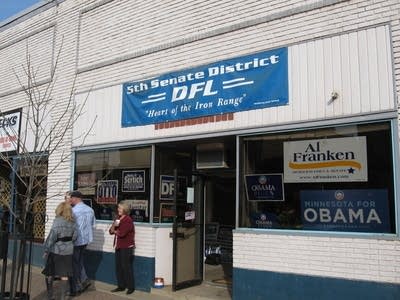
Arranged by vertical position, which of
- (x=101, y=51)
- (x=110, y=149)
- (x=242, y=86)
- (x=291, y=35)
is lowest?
(x=110, y=149)

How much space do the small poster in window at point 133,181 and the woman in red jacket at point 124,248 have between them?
581 mm

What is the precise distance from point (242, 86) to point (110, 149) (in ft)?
11.9

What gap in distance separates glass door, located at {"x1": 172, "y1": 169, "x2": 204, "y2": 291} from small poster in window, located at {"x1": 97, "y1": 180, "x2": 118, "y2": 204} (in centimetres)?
159

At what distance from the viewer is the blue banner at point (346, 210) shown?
6.55 metres

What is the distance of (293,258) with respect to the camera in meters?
7.14

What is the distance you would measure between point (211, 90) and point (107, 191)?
3.39 meters

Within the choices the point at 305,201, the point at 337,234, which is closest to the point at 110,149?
the point at 305,201

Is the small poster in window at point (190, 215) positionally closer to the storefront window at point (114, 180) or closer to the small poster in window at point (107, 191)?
the storefront window at point (114, 180)

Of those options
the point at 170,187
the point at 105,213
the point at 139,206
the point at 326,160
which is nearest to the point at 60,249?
the point at 139,206

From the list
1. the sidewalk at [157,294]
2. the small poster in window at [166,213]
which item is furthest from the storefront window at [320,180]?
the small poster in window at [166,213]

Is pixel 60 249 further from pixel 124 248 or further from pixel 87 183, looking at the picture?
pixel 87 183

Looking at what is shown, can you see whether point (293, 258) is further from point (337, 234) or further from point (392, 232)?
point (392, 232)

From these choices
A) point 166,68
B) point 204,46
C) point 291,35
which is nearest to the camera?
point 291,35

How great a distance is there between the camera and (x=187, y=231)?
31.0 feet
